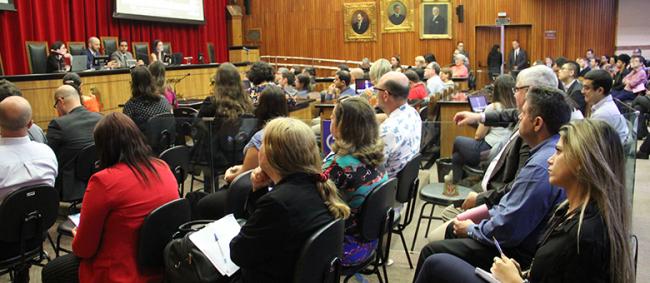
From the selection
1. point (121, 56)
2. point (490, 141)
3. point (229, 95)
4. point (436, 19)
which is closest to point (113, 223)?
point (229, 95)

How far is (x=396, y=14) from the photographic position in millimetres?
17391

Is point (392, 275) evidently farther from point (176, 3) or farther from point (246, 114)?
point (176, 3)

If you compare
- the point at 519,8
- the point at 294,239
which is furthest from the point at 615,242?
the point at 519,8

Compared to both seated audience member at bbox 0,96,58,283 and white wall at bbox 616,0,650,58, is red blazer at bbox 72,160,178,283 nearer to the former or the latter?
seated audience member at bbox 0,96,58,283

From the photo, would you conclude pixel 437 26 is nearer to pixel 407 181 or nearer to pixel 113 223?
pixel 407 181

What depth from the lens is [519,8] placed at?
1659 cm

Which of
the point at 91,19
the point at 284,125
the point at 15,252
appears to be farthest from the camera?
the point at 91,19

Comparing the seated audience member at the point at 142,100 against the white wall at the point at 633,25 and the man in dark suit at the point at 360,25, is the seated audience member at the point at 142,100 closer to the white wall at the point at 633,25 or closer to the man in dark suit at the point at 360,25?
the man in dark suit at the point at 360,25

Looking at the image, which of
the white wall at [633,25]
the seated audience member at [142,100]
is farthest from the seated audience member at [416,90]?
the white wall at [633,25]

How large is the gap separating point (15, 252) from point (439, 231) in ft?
7.84

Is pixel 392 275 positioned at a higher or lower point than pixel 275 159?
lower

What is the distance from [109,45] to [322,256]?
1161 centimetres

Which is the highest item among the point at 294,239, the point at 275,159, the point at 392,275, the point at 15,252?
the point at 275,159

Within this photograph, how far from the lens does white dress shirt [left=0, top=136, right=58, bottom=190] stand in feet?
Answer: 10.1
